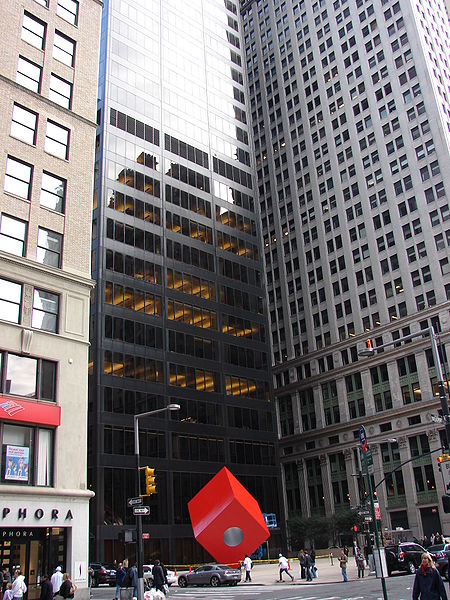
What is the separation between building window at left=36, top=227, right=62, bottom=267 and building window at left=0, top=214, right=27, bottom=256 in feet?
2.76

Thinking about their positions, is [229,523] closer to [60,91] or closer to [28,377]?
[28,377]

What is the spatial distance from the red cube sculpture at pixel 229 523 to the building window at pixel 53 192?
24.9m

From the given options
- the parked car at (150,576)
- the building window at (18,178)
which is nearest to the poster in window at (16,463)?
the parked car at (150,576)

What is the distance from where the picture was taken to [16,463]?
24688mm

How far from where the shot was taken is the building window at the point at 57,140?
31.5 m

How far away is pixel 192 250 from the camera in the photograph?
74938mm

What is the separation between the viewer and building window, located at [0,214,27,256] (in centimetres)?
2763

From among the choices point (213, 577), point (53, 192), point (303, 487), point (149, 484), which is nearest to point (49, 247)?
point (53, 192)

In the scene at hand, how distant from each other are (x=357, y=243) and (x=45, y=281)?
70.3 m

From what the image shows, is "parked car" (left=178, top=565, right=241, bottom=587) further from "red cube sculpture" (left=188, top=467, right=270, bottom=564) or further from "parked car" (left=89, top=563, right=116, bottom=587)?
"parked car" (left=89, top=563, right=116, bottom=587)

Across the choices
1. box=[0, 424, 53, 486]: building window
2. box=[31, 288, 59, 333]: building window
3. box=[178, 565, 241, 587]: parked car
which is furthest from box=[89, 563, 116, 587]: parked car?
box=[31, 288, 59, 333]: building window

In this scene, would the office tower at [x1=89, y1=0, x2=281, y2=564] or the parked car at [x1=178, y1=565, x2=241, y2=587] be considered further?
the office tower at [x1=89, y1=0, x2=281, y2=564]

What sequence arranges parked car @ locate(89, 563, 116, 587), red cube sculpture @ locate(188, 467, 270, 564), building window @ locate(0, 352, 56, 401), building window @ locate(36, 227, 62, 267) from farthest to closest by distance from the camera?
red cube sculpture @ locate(188, 467, 270, 564)
parked car @ locate(89, 563, 116, 587)
building window @ locate(36, 227, 62, 267)
building window @ locate(0, 352, 56, 401)

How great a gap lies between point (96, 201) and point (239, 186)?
24.8 meters
